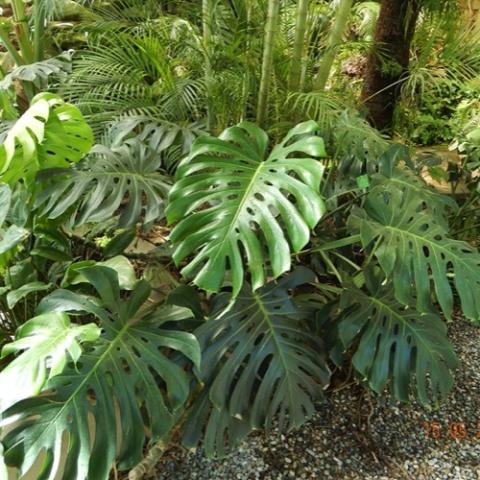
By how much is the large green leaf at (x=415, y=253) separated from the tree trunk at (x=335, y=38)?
731mm

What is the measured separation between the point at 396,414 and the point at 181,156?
1.12m

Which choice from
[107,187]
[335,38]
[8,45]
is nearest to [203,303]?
[107,187]

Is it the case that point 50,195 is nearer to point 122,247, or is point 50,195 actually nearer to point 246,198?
point 122,247

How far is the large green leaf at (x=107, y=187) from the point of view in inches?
44.4

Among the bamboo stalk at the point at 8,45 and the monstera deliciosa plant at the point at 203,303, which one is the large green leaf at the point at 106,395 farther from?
the bamboo stalk at the point at 8,45

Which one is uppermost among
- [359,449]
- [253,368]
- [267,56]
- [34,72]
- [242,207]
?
[267,56]

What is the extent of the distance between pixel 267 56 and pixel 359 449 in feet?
4.07

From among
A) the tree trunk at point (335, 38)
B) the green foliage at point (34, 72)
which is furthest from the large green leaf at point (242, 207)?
the green foliage at point (34, 72)

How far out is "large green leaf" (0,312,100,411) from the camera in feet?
2.51

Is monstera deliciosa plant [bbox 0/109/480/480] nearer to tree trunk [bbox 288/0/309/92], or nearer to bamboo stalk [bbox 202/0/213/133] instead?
bamboo stalk [bbox 202/0/213/133]

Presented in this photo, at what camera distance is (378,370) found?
110cm

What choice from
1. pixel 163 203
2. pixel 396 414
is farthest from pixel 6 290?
pixel 396 414

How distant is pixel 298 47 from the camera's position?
1613 millimetres

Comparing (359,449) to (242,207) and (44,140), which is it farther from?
(44,140)
